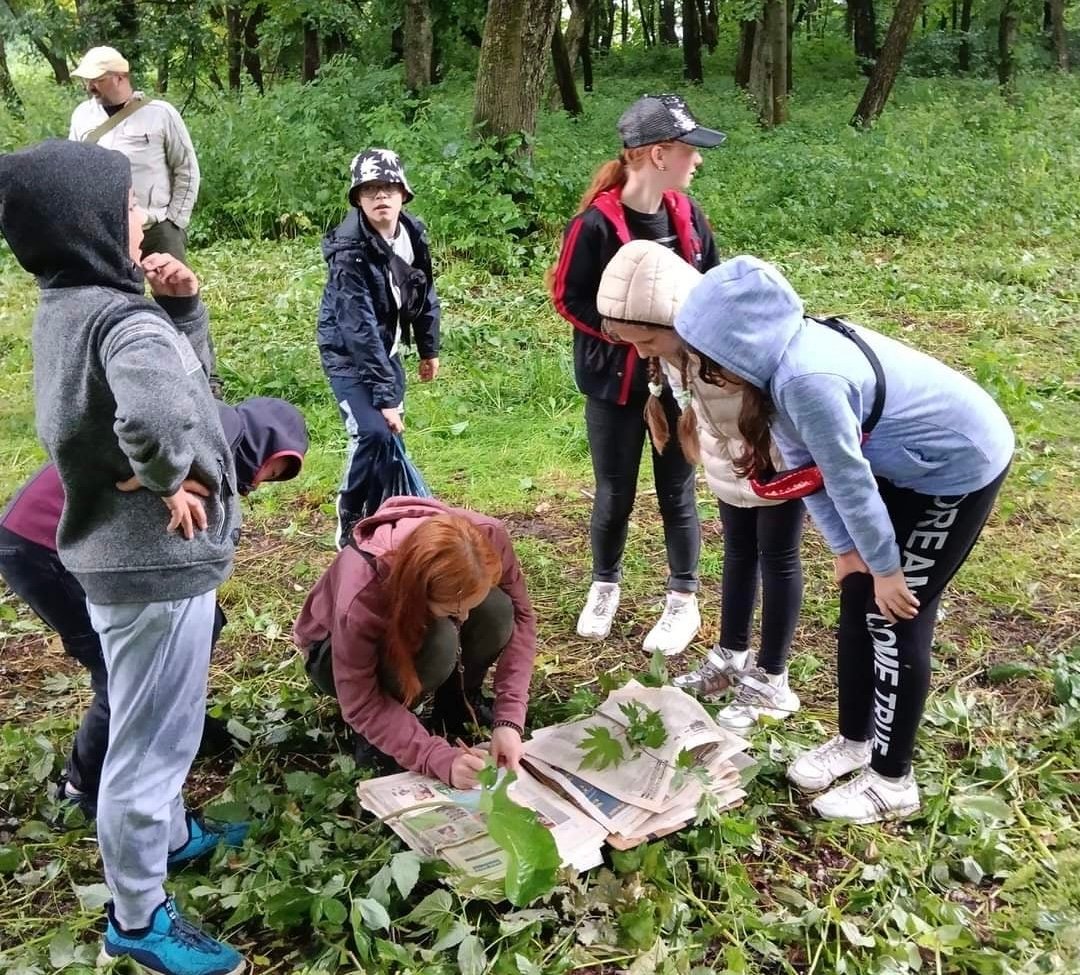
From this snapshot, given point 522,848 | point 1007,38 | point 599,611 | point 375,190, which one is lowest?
point 599,611

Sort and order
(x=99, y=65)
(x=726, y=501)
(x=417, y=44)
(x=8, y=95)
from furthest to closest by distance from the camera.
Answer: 1. (x=417, y=44)
2. (x=8, y=95)
3. (x=99, y=65)
4. (x=726, y=501)

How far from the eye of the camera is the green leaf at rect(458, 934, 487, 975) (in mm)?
2094

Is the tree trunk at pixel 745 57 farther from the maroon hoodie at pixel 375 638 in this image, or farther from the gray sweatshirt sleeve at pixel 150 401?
the gray sweatshirt sleeve at pixel 150 401

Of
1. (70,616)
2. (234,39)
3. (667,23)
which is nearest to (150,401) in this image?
(70,616)

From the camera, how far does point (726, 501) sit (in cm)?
286

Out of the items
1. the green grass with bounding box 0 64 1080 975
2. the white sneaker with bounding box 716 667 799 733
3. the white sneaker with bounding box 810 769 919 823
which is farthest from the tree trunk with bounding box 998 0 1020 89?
the white sneaker with bounding box 810 769 919 823

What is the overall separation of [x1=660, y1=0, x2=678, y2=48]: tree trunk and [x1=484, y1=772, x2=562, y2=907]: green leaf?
3332cm

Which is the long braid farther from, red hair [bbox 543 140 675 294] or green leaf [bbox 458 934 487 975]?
green leaf [bbox 458 934 487 975]

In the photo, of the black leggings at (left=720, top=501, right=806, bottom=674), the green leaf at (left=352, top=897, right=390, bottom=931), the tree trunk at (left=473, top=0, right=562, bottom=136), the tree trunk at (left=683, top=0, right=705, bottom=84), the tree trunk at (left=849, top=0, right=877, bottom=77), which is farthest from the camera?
the tree trunk at (left=849, top=0, right=877, bottom=77)

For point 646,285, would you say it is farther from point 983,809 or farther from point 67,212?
point 983,809

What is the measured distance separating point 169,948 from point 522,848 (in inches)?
30.2

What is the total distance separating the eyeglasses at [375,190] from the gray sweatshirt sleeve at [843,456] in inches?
82.5

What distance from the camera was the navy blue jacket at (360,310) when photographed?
3711mm

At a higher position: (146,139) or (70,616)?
(146,139)
